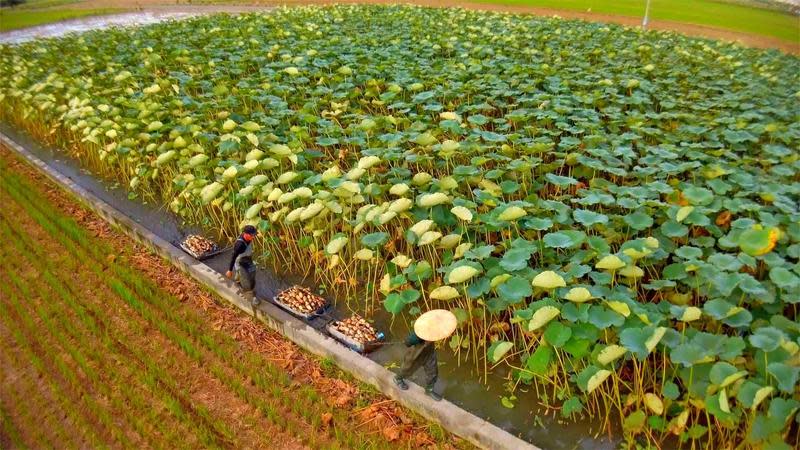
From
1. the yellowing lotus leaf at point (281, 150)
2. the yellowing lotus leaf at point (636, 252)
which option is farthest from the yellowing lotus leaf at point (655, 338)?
the yellowing lotus leaf at point (281, 150)

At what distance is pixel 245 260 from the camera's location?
411 cm

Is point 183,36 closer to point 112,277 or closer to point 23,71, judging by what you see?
point 23,71

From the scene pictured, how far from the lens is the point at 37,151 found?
320 inches

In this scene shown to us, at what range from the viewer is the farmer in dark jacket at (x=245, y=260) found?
4062mm

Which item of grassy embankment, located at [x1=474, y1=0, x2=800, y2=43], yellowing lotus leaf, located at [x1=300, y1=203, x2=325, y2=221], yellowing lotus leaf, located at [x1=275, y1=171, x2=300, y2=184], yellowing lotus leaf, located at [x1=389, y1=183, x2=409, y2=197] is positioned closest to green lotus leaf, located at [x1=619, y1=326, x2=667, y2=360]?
yellowing lotus leaf, located at [x1=389, y1=183, x2=409, y2=197]

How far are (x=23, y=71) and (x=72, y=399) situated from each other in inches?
343

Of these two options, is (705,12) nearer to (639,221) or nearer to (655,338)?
(639,221)

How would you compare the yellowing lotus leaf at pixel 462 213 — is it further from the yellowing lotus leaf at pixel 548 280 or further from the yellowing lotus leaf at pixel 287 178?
the yellowing lotus leaf at pixel 287 178

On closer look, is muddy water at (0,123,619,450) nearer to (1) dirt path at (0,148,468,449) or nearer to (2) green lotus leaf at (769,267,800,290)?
(1) dirt path at (0,148,468,449)

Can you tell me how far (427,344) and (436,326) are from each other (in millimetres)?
350

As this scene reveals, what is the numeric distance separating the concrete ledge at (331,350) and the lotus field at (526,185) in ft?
1.47

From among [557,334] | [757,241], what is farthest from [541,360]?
[757,241]

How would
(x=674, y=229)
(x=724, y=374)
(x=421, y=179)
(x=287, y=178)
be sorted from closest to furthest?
1. (x=724, y=374)
2. (x=674, y=229)
3. (x=421, y=179)
4. (x=287, y=178)

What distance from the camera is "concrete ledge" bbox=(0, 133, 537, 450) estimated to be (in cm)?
310
